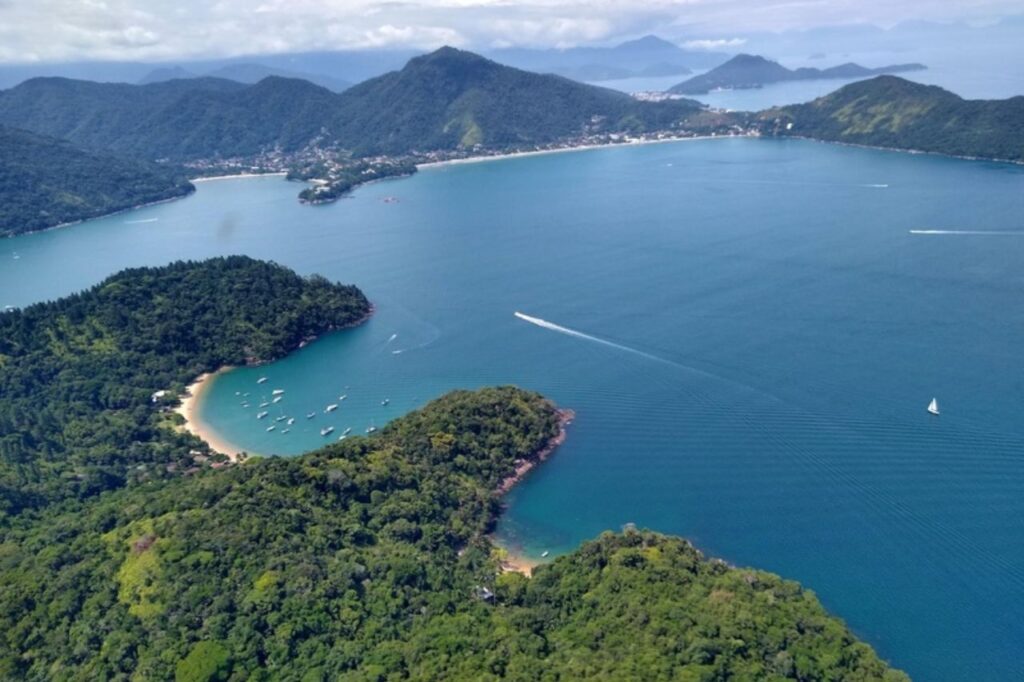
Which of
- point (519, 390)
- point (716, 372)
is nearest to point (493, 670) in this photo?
point (519, 390)

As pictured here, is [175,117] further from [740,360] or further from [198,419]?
[740,360]

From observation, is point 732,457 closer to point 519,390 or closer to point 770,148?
point 519,390

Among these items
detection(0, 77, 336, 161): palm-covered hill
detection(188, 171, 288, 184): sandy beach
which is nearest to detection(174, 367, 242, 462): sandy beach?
detection(188, 171, 288, 184): sandy beach

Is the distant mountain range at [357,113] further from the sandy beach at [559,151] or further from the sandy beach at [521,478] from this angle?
the sandy beach at [521,478]

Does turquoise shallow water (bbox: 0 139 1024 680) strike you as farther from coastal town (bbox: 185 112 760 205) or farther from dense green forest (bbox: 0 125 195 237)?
coastal town (bbox: 185 112 760 205)

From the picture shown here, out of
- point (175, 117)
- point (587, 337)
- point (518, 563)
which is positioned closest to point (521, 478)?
point (518, 563)

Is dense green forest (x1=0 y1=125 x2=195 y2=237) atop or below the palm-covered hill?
below

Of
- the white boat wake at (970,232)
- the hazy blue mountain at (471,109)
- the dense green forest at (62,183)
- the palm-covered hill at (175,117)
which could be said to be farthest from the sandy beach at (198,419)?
the palm-covered hill at (175,117)
